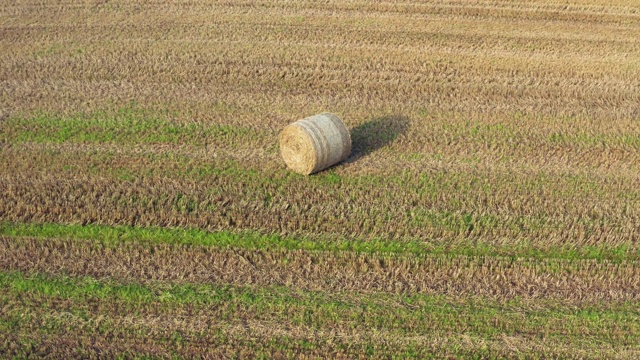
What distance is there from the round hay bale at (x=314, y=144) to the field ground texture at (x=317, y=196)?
19cm

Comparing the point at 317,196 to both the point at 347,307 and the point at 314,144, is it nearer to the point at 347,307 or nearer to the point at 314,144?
the point at 314,144

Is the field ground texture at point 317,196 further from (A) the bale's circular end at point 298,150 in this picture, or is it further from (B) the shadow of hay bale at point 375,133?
(A) the bale's circular end at point 298,150

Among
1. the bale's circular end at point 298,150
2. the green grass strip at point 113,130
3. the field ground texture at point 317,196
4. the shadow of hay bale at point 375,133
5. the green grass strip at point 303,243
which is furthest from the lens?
the green grass strip at point 113,130

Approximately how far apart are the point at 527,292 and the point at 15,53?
1046cm

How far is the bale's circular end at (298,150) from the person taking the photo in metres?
8.74

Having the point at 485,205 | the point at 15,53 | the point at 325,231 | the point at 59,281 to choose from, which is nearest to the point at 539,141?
the point at 485,205

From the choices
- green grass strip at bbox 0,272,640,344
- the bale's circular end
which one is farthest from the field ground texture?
the bale's circular end

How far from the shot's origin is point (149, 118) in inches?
414

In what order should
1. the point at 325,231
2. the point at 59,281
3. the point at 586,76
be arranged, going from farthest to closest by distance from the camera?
the point at 586,76
the point at 325,231
the point at 59,281

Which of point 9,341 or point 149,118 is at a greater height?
point 149,118

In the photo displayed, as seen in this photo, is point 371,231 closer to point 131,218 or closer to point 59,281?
point 131,218

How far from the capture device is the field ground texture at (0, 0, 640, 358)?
6.78 m

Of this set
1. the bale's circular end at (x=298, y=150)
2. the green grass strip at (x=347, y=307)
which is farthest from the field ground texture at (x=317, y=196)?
the bale's circular end at (x=298, y=150)

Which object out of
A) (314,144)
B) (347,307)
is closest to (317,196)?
(314,144)
